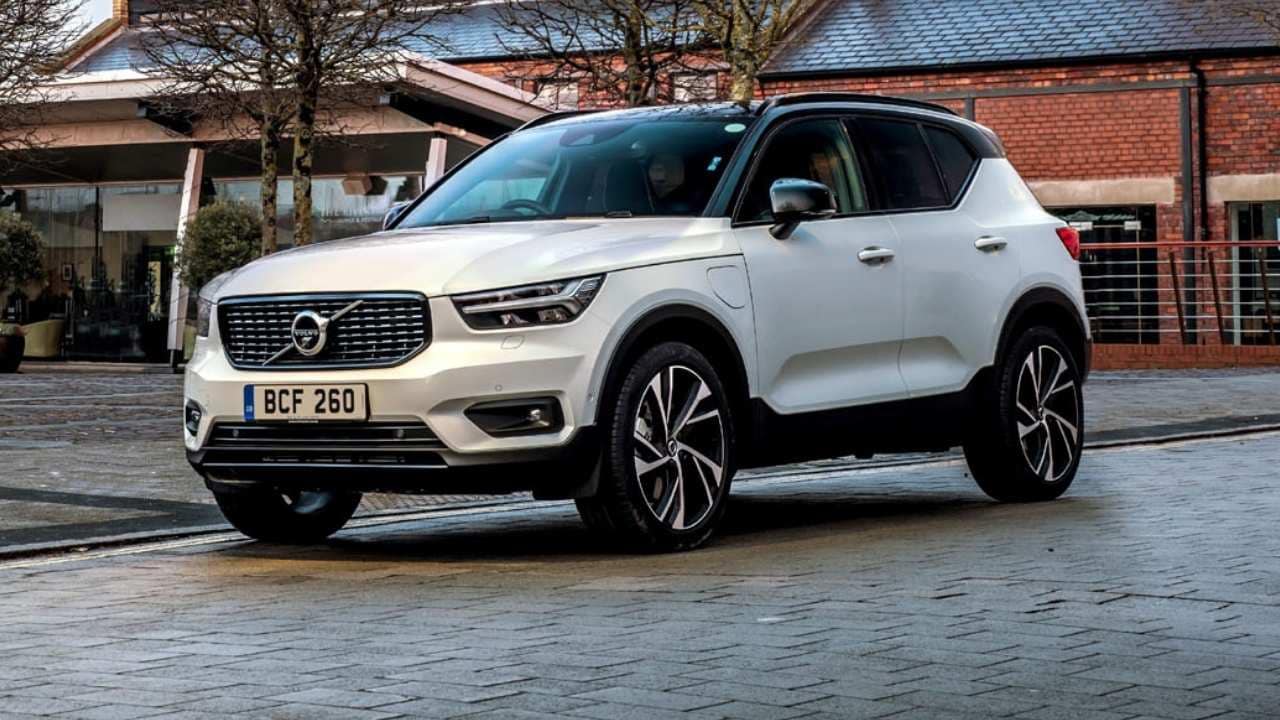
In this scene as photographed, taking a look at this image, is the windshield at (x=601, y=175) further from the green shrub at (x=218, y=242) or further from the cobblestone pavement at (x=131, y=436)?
the green shrub at (x=218, y=242)

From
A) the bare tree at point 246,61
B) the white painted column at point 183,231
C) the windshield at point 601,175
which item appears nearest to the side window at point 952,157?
the windshield at point 601,175

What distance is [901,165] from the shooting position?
10016mm

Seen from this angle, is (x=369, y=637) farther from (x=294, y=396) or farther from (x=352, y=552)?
(x=352, y=552)

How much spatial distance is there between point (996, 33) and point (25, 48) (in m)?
15.6

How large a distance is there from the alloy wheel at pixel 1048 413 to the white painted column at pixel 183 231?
74.7 feet

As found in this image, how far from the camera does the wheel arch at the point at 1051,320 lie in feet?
33.6

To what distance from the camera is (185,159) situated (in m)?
34.5

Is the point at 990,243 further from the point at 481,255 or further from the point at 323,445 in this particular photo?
the point at 323,445

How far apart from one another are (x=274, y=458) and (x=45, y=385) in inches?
704

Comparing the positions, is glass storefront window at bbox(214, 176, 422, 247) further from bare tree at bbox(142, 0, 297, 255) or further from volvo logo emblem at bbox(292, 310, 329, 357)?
volvo logo emblem at bbox(292, 310, 329, 357)

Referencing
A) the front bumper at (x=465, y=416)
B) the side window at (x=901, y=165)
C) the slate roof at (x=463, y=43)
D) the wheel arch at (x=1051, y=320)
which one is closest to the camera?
the front bumper at (x=465, y=416)

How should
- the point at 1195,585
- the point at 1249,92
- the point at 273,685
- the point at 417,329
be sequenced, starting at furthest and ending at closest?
1. the point at 1249,92
2. the point at 417,329
3. the point at 1195,585
4. the point at 273,685

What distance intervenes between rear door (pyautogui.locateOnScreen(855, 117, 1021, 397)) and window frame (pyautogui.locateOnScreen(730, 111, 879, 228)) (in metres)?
0.07

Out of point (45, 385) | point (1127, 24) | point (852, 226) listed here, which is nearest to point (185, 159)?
point (45, 385)
